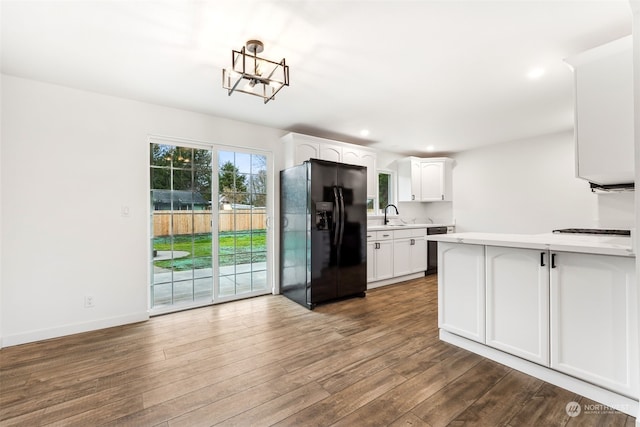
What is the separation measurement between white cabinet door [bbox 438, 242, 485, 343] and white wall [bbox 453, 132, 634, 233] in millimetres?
3155

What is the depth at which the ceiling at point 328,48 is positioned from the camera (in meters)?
1.73

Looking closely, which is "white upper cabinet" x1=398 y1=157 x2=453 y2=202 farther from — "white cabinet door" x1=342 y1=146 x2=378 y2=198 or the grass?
the grass

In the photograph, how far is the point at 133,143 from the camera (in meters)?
3.09

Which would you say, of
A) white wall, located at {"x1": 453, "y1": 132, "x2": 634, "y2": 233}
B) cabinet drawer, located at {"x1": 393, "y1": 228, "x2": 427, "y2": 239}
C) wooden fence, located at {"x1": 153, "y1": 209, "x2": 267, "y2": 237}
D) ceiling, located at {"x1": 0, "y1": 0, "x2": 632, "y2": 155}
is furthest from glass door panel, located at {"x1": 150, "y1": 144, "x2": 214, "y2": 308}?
white wall, located at {"x1": 453, "y1": 132, "x2": 634, "y2": 233}

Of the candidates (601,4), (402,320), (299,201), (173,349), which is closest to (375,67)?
(601,4)

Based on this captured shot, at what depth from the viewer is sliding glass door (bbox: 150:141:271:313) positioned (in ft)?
11.0

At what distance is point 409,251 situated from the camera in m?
4.81

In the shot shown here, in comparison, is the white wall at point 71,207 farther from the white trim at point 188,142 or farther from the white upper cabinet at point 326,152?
the white upper cabinet at point 326,152

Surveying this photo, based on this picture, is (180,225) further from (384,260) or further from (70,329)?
(384,260)

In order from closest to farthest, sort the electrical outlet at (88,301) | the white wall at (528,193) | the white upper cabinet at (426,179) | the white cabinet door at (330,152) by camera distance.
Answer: the electrical outlet at (88,301) → the white wall at (528,193) → the white cabinet door at (330,152) → the white upper cabinet at (426,179)

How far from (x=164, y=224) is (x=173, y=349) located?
1.55m

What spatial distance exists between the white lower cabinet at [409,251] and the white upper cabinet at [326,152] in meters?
0.88

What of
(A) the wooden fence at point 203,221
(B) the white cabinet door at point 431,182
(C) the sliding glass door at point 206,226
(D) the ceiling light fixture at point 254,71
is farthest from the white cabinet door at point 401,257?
(D) the ceiling light fixture at point 254,71

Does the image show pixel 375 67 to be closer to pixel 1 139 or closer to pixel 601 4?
pixel 601 4
